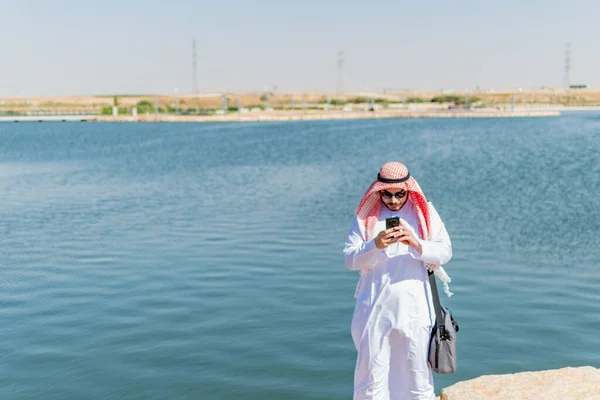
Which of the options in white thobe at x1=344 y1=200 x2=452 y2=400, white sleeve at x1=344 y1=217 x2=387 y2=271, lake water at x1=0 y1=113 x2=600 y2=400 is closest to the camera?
white sleeve at x1=344 y1=217 x2=387 y2=271

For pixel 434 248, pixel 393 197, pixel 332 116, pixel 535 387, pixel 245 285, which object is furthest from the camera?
pixel 332 116

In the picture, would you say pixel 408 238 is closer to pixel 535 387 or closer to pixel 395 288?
pixel 395 288

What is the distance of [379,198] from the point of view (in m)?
4.88

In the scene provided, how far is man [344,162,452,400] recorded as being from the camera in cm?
474

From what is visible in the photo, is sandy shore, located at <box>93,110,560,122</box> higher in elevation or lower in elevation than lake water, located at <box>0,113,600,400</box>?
lower

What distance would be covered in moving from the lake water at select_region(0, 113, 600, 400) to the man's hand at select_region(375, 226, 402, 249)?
160 inches

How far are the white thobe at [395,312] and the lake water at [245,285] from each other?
3.40 metres

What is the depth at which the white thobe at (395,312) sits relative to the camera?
188 inches

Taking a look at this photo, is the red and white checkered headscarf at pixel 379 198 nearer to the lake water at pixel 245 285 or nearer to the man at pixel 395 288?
the man at pixel 395 288

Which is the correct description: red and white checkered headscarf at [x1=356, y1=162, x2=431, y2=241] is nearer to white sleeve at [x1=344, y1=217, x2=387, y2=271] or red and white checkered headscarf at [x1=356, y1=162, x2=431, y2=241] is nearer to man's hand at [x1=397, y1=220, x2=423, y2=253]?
white sleeve at [x1=344, y1=217, x2=387, y2=271]

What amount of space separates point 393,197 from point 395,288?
1.91 ft

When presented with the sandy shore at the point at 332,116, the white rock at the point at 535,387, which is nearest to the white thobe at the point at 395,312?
the white rock at the point at 535,387

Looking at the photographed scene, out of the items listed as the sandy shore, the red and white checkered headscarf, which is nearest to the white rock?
the red and white checkered headscarf

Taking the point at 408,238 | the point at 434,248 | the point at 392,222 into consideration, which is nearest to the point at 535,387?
the point at 434,248
